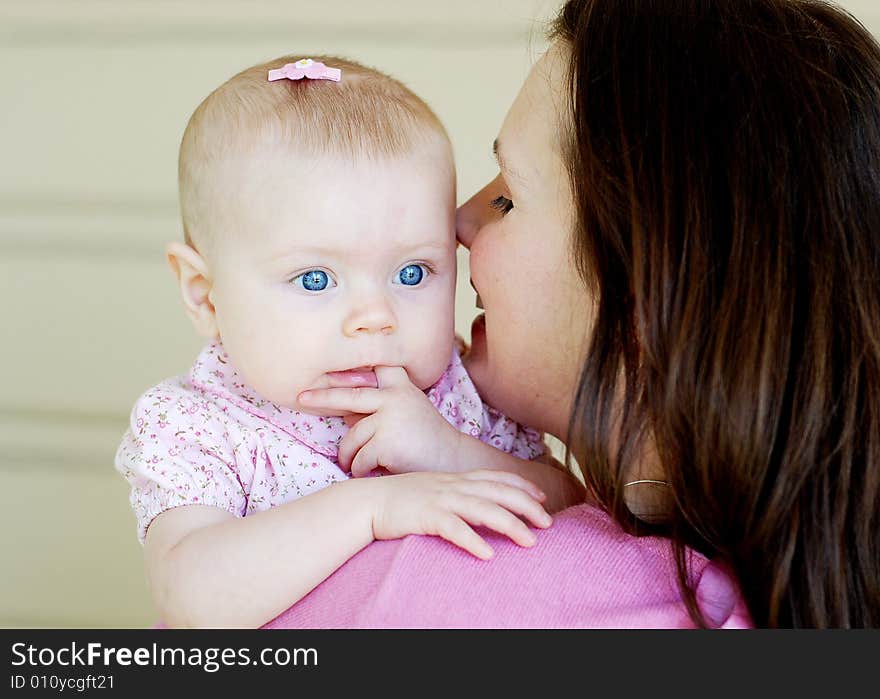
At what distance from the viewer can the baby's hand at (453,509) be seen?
1062 mm

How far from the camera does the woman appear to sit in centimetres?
103

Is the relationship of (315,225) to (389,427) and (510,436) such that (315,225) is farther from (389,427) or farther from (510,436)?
(510,436)

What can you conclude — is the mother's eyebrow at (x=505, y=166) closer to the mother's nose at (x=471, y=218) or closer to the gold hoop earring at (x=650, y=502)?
the mother's nose at (x=471, y=218)

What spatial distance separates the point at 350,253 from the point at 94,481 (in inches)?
63.9

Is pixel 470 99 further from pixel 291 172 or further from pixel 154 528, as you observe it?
pixel 154 528

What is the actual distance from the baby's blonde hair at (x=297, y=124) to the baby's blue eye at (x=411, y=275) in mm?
133

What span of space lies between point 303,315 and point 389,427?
0.16 meters

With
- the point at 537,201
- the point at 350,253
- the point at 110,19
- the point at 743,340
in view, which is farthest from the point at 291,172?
the point at 110,19

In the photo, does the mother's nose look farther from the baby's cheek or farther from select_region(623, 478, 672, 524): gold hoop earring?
select_region(623, 478, 672, 524): gold hoop earring

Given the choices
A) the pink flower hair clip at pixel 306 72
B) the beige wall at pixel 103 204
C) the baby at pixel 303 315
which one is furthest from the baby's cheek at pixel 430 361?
the beige wall at pixel 103 204

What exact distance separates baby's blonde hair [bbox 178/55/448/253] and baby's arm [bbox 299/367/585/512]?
0.25 meters

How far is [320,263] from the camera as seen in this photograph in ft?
4.02

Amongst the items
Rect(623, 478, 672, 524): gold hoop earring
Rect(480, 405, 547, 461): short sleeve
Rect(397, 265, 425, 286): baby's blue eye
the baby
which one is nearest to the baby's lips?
the baby

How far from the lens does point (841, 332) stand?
1043 millimetres
